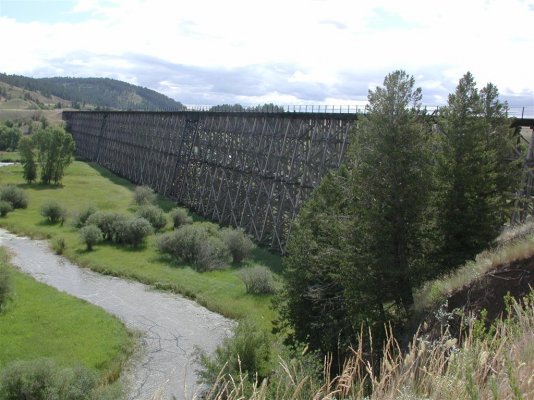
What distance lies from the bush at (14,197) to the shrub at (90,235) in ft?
44.9

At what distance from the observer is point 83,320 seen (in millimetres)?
19906

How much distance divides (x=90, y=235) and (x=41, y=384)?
19516mm

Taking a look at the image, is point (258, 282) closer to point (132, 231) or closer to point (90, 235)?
point (132, 231)

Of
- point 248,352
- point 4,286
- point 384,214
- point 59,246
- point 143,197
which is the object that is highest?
point 384,214

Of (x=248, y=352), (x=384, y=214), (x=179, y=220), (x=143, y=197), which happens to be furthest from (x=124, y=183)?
(x=384, y=214)

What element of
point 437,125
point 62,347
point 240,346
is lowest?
point 62,347

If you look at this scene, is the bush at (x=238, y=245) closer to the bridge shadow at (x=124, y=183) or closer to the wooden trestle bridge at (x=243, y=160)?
the wooden trestle bridge at (x=243, y=160)

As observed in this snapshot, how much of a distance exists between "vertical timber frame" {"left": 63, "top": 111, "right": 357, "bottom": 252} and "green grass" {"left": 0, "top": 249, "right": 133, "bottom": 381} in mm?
11818

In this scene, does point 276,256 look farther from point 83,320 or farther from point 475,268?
point 475,268

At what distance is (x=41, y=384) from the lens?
12.6 meters

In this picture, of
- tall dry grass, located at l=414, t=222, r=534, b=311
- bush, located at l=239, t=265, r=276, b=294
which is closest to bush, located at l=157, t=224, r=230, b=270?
bush, located at l=239, t=265, r=276, b=294

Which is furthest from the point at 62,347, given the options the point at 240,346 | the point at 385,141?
the point at 385,141

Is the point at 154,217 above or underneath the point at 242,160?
underneath

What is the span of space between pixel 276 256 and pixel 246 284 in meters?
6.05
